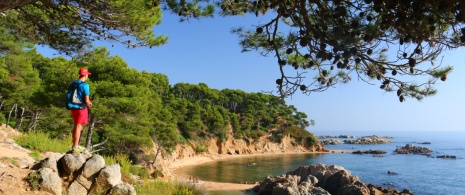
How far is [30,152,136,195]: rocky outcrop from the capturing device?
18.0ft

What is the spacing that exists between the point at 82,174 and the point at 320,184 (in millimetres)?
20784

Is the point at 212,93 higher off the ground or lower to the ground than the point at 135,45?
higher

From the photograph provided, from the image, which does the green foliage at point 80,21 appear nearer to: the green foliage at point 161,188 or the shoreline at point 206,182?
the green foliage at point 161,188

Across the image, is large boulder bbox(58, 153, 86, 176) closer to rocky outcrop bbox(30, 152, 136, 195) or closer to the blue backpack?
rocky outcrop bbox(30, 152, 136, 195)

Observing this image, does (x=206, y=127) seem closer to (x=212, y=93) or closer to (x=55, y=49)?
(x=212, y=93)

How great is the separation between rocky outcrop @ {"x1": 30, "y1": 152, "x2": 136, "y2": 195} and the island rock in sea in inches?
542

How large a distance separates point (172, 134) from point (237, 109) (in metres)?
34.4

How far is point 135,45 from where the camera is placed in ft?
22.6

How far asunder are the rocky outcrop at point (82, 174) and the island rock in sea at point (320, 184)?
13758mm

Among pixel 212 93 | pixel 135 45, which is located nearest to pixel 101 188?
pixel 135 45

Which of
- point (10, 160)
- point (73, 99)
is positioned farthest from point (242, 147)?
point (73, 99)

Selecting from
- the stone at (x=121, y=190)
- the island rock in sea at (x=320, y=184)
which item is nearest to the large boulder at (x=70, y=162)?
the stone at (x=121, y=190)

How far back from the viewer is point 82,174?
18.9 feet

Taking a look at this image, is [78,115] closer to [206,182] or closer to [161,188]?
[161,188]
